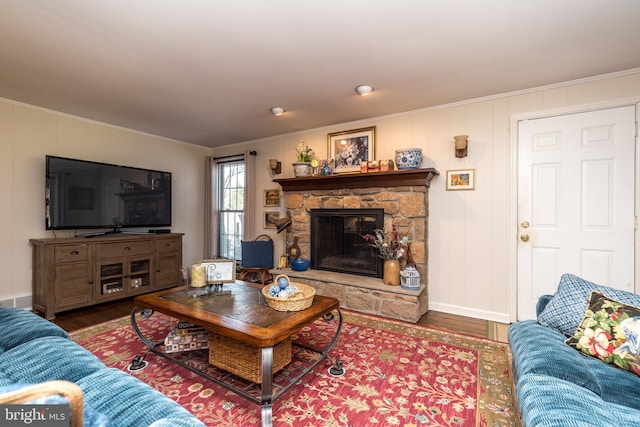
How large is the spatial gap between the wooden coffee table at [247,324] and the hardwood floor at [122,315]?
119cm

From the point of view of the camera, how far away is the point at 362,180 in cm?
352

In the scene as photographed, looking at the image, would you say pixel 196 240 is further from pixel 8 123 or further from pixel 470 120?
pixel 470 120

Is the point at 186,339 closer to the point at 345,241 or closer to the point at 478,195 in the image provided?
the point at 345,241

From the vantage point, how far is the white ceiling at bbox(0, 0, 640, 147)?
176 centimetres

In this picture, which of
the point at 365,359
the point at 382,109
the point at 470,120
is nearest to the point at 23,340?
the point at 365,359

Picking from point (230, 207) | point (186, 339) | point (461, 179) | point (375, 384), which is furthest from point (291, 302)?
point (230, 207)

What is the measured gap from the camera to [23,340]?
→ 1.43 m

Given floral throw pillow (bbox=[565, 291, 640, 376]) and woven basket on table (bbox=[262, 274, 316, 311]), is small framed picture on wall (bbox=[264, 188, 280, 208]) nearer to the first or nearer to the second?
woven basket on table (bbox=[262, 274, 316, 311])

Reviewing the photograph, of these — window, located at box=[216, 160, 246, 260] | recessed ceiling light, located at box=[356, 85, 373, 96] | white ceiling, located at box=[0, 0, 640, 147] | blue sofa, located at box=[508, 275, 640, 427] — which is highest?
white ceiling, located at box=[0, 0, 640, 147]

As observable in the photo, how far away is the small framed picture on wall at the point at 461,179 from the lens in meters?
3.11

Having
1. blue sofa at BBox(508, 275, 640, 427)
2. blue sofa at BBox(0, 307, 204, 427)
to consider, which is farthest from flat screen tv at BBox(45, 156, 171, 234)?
blue sofa at BBox(508, 275, 640, 427)

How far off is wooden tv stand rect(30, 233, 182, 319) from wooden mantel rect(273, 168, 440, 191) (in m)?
1.98

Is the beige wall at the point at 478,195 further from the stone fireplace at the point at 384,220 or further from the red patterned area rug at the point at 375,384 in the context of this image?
the red patterned area rug at the point at 375,384

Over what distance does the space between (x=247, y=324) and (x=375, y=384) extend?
930mm
